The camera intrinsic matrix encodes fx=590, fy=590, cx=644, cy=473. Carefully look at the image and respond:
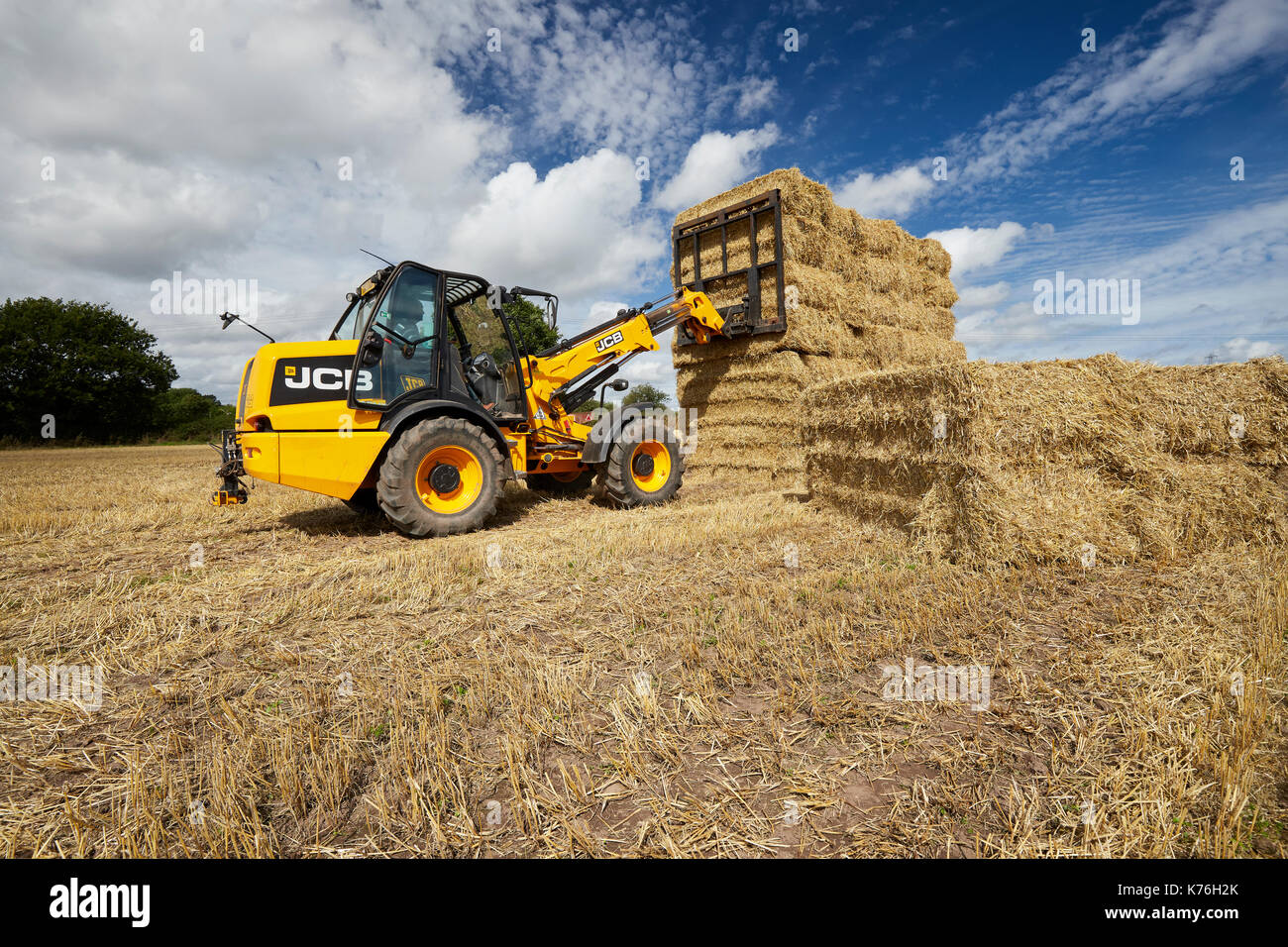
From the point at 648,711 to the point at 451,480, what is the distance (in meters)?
4.16

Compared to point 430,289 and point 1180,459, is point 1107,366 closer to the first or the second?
point 1180,459

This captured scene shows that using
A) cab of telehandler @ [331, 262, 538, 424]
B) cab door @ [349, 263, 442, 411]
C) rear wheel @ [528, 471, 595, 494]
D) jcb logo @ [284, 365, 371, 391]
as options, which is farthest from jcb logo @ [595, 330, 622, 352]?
jcb logo @ [284, 365, 371, 391]

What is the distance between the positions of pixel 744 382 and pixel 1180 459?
5.83 metres

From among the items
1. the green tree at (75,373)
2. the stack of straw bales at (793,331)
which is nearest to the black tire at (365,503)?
the stack of straw bales at (793,331)

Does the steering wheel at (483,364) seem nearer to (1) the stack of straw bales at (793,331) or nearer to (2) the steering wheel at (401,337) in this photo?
(2) the steering wheel at (401,337)

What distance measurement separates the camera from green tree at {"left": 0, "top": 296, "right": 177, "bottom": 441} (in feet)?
99.3

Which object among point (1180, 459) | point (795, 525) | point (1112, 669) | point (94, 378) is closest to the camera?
point (1112, 669)

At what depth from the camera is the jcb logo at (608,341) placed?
7.86m

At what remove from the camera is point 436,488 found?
5914 millimetres

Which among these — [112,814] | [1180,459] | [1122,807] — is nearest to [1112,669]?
[1122,807]

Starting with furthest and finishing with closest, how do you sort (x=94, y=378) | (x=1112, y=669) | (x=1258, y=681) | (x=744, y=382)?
1. (x=94, y=378)
2. (x=744, y=382)
3. (x=1112, y=669)
4. (x=1258, y=681)

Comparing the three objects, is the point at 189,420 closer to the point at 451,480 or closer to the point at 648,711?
the point at 451,480

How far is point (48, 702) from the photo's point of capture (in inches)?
105

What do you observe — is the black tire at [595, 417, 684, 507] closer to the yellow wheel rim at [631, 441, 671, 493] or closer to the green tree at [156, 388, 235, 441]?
the yellow wheel rim at [631, 441, 671, 493]
